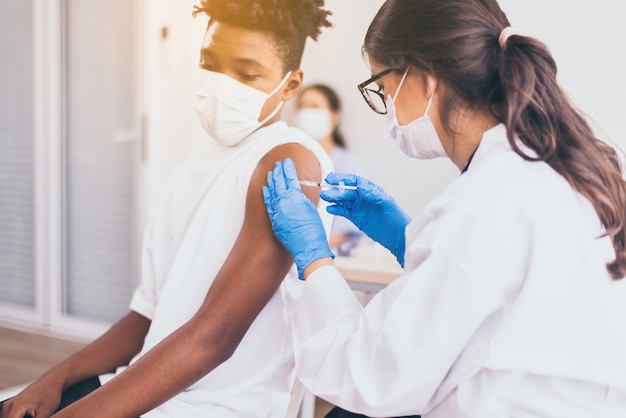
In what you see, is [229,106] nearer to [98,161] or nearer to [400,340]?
[400,340]

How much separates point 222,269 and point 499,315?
47cm

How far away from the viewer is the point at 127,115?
282cm

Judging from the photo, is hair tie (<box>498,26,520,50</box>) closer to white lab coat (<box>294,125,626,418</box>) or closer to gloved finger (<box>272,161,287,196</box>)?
white lab coat (<box>294,125,626,418</box>)

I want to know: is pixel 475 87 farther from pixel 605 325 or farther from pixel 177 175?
pixel 177 175

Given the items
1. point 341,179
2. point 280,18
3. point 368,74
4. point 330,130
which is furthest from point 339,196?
point 330,130

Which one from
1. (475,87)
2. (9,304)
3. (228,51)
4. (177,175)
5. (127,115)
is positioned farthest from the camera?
(9,304)

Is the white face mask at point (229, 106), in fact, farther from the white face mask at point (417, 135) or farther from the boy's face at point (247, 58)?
the white face mask at point (417, 135)

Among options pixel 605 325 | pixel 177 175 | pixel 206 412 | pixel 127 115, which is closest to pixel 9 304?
pixel 127 115

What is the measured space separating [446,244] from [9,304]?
10.1ft

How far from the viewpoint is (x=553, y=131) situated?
2.64 ft

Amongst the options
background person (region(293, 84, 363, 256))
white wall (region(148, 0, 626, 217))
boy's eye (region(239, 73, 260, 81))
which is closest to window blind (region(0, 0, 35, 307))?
white wall (region(148, 0, 626, 217))

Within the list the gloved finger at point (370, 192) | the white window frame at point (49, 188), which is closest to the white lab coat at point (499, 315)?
the gloved finger at point (370, 192)

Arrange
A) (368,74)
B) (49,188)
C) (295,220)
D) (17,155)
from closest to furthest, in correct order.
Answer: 1. (295,220)
2. (368,74)
3. (49,188)
4. (17,155)

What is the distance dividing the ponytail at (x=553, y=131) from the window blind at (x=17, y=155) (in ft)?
9.37
